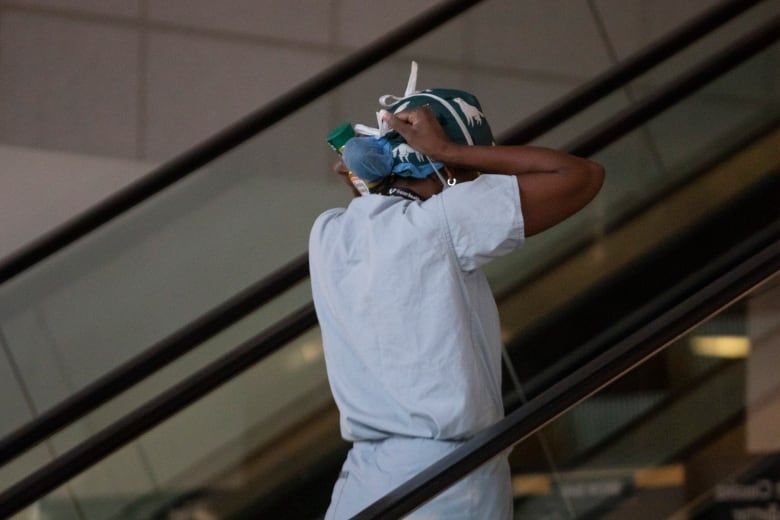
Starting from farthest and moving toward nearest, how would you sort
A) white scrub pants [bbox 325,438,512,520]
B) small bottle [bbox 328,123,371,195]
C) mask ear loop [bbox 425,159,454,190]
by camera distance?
small bottle [bbox 328,123,371,195] < mask ear loop [bbox 425,159,454,190] < white scrub pants [bbox 325,438,512,520]

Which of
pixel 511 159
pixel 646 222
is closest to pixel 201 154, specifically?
pixel 511 159

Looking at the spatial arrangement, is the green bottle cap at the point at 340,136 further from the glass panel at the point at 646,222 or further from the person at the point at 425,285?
the glass panel at the point at 646,222

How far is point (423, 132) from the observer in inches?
73.4

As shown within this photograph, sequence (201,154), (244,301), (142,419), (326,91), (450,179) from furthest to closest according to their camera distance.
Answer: (326,91), (201,154), (244,301), (142,419), (450,179)

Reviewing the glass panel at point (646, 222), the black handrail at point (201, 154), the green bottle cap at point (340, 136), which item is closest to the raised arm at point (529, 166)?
the green bottle cap at point (340, 136)

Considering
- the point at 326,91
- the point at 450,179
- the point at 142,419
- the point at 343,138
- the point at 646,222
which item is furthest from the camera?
the point at 646,222

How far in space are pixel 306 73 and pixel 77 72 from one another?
2.86 ft

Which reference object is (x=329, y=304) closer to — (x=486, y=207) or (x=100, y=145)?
(x=486, y=207)

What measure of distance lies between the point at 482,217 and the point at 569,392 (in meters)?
0.28

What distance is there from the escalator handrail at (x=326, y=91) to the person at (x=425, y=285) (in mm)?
1120

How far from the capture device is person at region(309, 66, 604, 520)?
178cm

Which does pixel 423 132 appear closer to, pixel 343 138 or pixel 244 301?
pixel 343 138

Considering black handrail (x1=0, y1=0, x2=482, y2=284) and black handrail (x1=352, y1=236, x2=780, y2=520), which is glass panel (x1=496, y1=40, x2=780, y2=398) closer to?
black handrail (x1=0, y1=0, x2=482, y2=284)

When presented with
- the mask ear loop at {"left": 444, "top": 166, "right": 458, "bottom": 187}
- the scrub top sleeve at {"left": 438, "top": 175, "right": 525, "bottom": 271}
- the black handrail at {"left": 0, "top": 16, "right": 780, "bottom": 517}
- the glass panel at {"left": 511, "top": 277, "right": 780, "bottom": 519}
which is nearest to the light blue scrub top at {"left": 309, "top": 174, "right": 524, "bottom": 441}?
the scrub top sleeve at {"left": 438, "top": 175, "right": 525, "bottom": 271}
